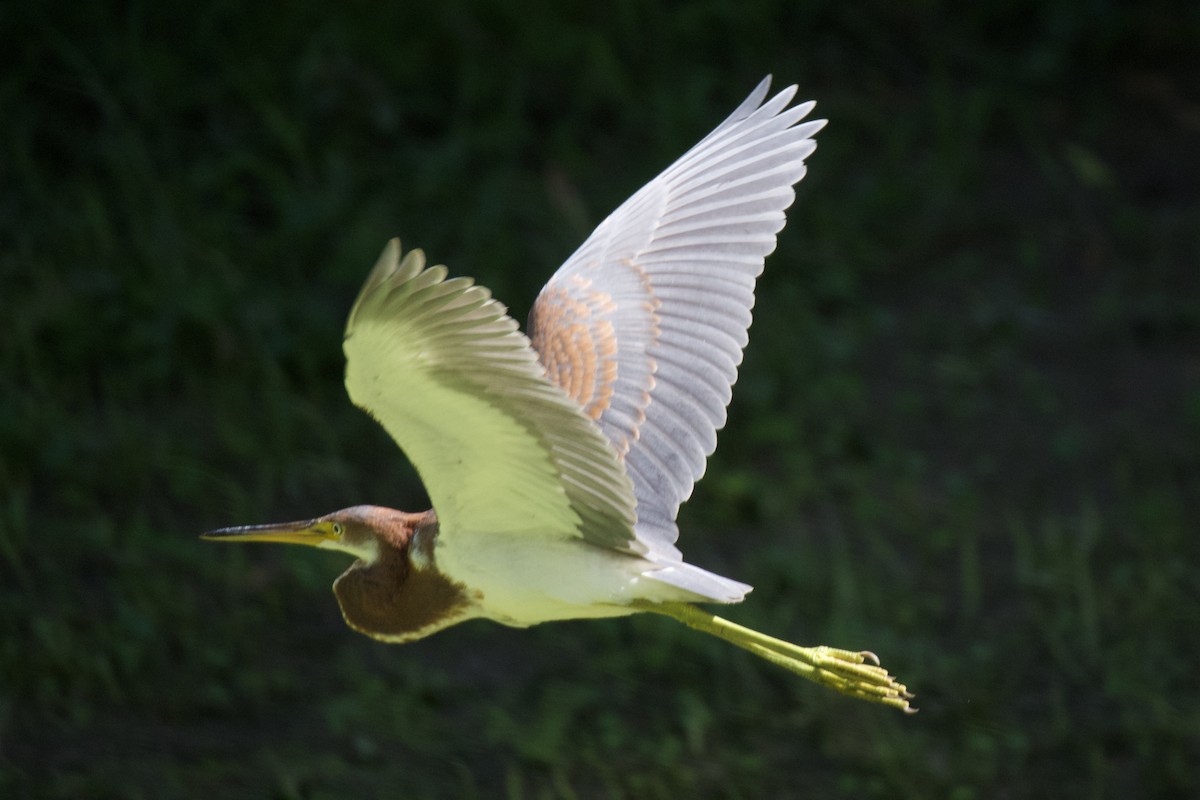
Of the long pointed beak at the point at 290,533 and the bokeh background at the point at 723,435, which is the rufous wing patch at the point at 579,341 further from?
the bokeh background at the point at 723,435

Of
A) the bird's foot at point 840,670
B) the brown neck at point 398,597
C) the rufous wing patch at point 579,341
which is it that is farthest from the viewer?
the rufous wing patch at point 579,341

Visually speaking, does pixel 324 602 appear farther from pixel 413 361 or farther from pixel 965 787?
pixel 413 361

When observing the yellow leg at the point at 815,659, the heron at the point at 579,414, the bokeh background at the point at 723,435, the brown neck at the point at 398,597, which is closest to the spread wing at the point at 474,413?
the heron at the point at 579,414

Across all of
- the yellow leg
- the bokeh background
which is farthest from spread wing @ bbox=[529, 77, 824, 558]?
the bokeh background

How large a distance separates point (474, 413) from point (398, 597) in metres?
0.76

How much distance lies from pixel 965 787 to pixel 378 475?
2147 millimetres

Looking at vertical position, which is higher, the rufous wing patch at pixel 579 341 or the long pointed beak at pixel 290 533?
the rufous wing patch at pixel 579 341

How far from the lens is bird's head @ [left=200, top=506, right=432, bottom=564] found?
11.7 feet

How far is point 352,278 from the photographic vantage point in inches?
245

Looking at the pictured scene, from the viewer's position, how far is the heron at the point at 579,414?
9.08ft

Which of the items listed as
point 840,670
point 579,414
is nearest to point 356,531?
point 579,414

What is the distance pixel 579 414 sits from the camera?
9.35 feet

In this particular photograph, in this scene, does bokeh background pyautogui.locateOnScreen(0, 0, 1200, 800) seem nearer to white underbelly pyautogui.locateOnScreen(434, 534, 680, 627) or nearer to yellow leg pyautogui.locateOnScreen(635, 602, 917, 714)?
yellow leg pyautogui.locateOnScreen(635, 602, 917, 714)

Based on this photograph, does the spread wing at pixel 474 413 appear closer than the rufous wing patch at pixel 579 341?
Yes
